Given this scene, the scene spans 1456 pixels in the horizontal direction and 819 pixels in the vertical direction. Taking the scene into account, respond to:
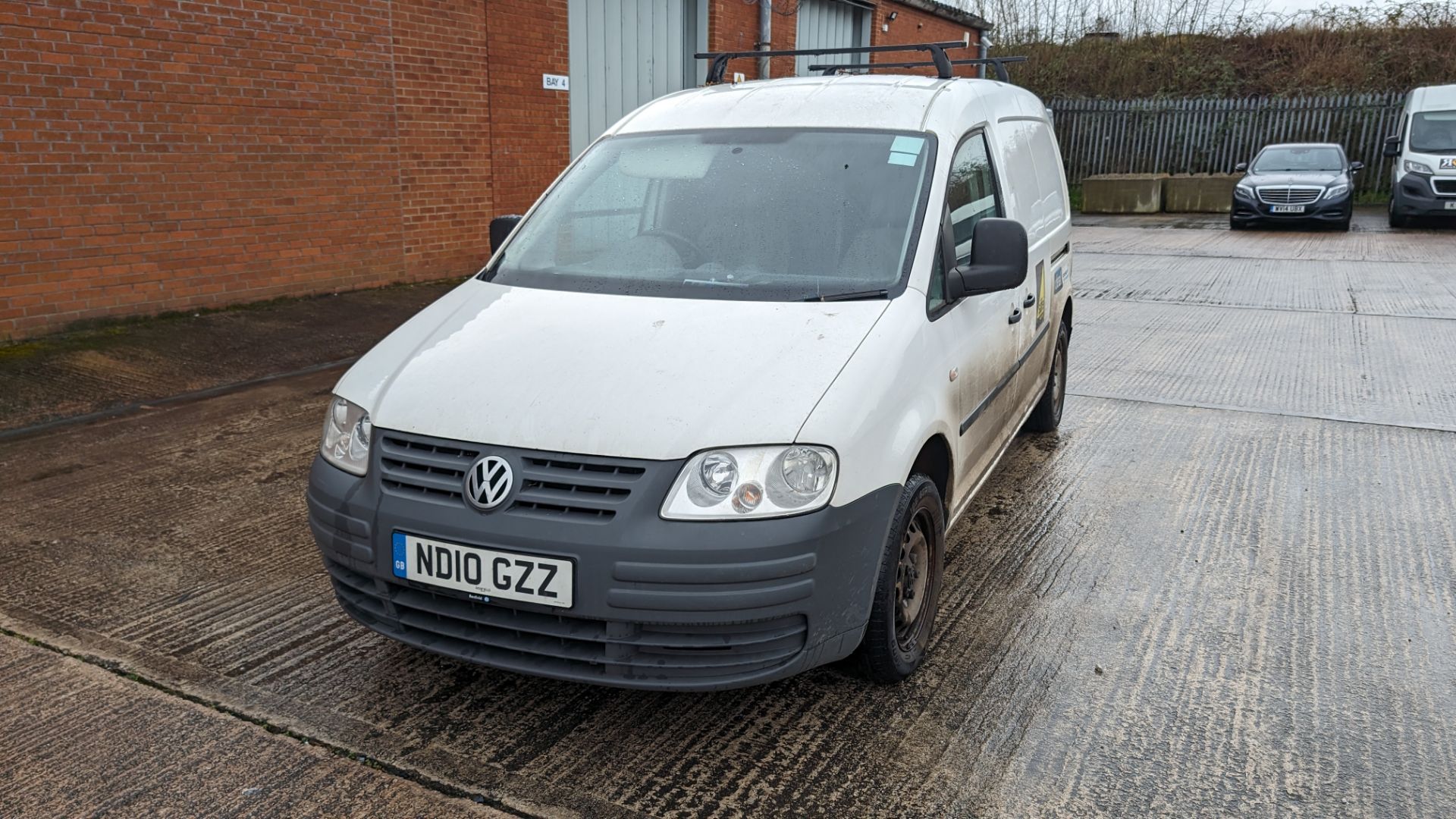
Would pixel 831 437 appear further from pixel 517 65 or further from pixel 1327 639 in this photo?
pixel 517 65

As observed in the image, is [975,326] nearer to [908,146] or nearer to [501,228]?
[908,146]

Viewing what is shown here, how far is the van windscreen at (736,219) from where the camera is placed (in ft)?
11.6

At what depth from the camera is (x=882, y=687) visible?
10.8 feet

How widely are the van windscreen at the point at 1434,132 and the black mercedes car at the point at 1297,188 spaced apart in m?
1.09

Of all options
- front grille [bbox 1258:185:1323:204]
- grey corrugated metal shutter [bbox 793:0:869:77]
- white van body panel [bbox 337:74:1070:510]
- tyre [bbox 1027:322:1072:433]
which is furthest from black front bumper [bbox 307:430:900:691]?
front grille [bbox 1258:185:1323:204]

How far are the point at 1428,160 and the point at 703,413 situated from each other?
18.7 meters

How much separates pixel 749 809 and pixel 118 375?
598 cm

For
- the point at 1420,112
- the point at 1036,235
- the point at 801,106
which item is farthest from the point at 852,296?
the point at 1420,112

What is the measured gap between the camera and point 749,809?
2.69 metres

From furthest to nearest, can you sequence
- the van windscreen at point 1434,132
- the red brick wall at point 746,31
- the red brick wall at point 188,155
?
1. the van windscreen at point 1434,132
2. the red brick wall at point 746,31
3. the red brick wall at point 188,155

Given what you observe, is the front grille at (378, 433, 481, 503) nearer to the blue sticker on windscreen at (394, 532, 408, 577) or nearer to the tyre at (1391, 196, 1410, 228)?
the blue sticker on windscreen at (394, 532, 408, 577)

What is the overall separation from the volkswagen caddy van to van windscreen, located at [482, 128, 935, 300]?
1 centimetres

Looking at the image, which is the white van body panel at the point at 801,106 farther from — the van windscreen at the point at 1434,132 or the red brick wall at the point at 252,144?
the van windscreen at the point at 1434,132

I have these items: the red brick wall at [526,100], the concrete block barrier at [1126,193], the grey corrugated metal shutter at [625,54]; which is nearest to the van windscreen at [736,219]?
the red brick wall at [526,100]
